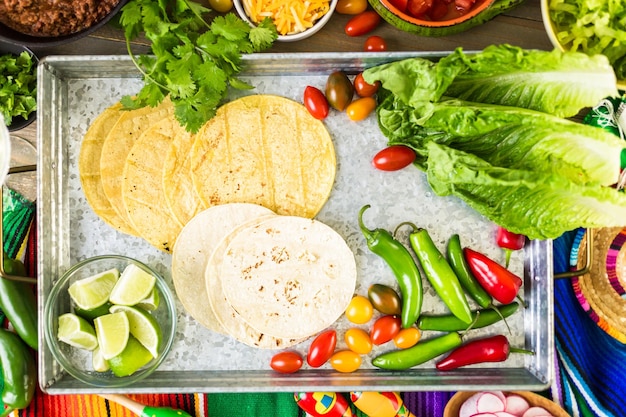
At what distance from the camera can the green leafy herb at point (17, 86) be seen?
261 cm

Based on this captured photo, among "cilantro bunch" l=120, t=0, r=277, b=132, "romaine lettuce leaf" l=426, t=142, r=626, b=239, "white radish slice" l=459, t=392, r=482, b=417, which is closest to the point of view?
"romaine lettuce leaf" l=426, t=142, r=626, b=239

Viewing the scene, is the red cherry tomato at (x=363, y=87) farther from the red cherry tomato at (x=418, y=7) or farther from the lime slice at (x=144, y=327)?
the lime slice at (x=144, y=327)

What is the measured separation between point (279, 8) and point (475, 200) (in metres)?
1.16

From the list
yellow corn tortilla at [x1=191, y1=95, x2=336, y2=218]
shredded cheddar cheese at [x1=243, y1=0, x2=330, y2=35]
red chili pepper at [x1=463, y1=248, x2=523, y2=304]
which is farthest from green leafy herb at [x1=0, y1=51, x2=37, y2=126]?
red chili pepper at [x1=463, y1=248, x2=523, y2=304]

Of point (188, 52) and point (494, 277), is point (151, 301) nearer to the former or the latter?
point (188, 52)

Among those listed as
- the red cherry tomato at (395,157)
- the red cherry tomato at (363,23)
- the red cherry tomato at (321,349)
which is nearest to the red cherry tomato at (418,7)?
the red cherry tomato at (363,23)

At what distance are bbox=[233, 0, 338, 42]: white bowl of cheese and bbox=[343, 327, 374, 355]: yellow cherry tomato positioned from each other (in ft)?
4.27

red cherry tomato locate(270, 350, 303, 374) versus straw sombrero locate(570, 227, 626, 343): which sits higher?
straw sombrero locate(570, 227, 626, 343)

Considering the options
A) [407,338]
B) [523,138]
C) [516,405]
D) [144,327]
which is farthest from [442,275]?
[144,327]

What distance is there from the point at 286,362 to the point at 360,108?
1151 mm

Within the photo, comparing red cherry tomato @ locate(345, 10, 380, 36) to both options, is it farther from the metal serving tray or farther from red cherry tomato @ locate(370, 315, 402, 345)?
red cherry tomato @ locate(370, 315, 402, 345)

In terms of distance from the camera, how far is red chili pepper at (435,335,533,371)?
261 centimetres

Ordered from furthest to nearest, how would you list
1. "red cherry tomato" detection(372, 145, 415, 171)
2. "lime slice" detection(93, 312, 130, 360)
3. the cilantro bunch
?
1. "red cherry tomato" detection(372, 145, 415, 171)
2. "lime slice" detection(93, 312, 130, 360)
3. the cilantro bunch

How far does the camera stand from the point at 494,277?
261cm
